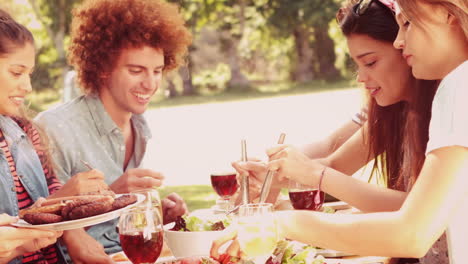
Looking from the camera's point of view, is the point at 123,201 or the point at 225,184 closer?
the point at 123,201

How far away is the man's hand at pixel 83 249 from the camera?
8.48 ft

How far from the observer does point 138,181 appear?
3.08 metres

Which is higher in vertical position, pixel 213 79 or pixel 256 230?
pixel 256 230

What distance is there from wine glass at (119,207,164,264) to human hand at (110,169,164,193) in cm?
95

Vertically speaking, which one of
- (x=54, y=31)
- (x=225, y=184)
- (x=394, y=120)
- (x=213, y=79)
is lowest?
(x=213, y=79)

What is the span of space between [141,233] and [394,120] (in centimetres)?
155

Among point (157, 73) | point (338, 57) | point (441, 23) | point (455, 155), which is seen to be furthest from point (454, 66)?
point (338, 57)

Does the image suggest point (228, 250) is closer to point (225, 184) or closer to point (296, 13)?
point (225, 184)

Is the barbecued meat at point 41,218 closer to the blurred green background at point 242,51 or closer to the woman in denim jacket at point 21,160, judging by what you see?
the woman in denim jacket at point 21,160

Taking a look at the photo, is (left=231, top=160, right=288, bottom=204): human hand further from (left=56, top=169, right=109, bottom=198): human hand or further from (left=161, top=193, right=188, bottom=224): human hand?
(left=56, top=169, right=109, bottom=198): human hand

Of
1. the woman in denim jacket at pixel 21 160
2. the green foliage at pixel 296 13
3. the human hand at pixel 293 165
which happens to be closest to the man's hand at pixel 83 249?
the woman in denim jacket at pixel 21 160

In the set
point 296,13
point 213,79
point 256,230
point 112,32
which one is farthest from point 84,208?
point 213,79

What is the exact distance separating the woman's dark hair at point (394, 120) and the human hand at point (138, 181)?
103 centimetres

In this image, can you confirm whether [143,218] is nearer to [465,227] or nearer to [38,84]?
[465,227]
